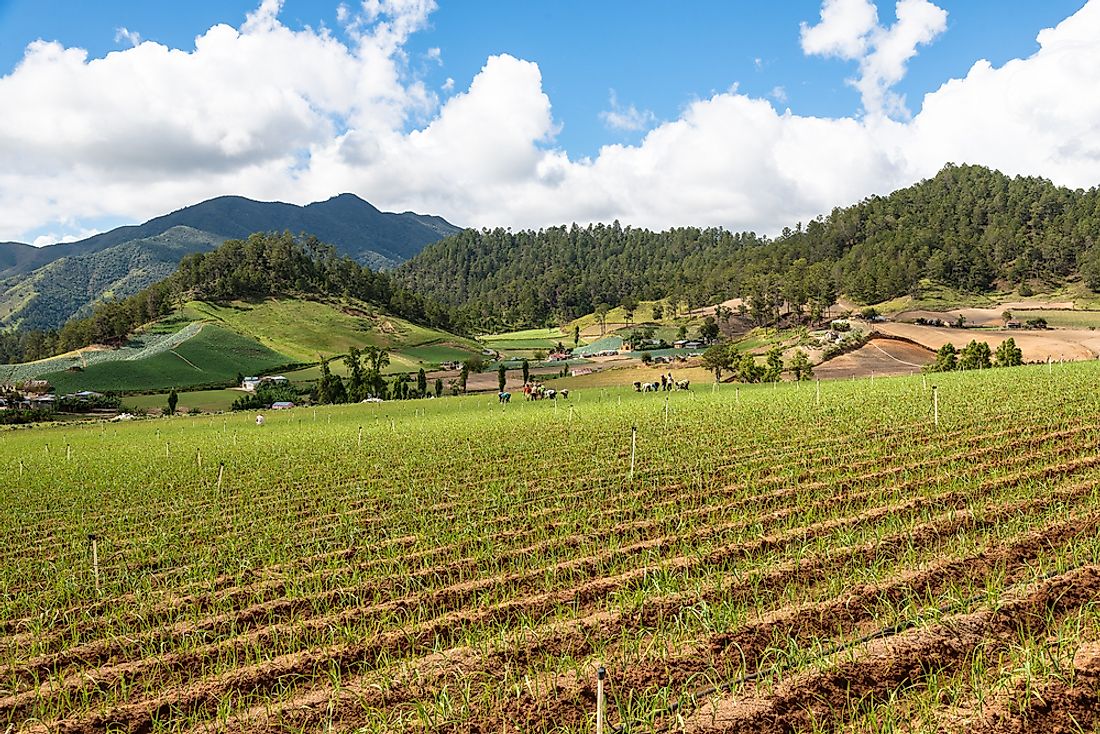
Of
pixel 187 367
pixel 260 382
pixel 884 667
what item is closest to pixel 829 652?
pixel 884 667

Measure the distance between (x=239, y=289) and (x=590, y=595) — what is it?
521 ft

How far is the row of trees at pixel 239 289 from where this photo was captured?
126 meters

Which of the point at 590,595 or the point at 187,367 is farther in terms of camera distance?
the point at 187,367

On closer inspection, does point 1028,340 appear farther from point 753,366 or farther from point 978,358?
point 753,366

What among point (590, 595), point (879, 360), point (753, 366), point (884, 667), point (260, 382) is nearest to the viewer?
point (884, 667)

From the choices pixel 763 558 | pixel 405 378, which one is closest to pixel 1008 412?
pixel 763 558

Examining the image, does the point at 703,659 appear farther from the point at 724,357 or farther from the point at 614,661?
the point at 724,357

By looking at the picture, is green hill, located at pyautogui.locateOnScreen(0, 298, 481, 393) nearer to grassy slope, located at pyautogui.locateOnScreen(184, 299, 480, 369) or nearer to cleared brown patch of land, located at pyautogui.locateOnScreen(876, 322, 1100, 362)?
grassy slope, located at pyautogui.locateOnScreen(184, 299, 480, 369)

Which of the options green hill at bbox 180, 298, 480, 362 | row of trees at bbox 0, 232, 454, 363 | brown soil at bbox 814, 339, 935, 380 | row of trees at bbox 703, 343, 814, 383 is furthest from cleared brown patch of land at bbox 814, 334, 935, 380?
row of trees at bbox 0, 232, 454, 363

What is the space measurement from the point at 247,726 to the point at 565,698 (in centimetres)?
307

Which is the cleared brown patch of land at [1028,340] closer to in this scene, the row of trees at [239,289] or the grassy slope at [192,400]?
the grassy slope at [192,400]

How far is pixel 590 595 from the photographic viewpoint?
9.21 metres

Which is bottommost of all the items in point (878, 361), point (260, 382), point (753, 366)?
point (878, 361)

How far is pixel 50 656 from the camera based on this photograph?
8617 mm
